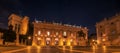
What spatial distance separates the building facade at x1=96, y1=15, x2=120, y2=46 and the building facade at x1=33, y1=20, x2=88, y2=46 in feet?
71.7

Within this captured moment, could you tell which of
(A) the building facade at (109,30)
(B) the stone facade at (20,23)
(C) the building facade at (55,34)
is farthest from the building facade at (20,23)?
(A) the building facade at (109,30)

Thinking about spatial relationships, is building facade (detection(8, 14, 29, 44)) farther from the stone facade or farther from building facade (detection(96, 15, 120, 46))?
→ building facade (detection(96, 15, 120, 46))

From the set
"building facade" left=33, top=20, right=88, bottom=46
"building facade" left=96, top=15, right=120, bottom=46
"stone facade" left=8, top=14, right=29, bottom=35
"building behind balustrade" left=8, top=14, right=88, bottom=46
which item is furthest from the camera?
"building facade" left=33, top=20, right=88, bottom=46

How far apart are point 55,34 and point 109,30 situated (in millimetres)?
31486

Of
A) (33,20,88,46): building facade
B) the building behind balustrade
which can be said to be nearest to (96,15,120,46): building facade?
(33,20,88,46): building facade

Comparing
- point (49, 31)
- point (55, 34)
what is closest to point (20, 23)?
point (49, 31)

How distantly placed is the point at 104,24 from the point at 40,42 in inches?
1255

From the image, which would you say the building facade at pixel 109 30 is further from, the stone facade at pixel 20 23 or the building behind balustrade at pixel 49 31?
the stone facade at pixel 20 23

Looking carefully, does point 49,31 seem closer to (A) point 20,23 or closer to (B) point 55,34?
(B) point 55,34

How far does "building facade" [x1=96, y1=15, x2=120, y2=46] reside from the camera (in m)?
64.4

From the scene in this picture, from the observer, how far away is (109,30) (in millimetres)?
71250

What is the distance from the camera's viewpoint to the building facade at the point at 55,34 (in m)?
87.4

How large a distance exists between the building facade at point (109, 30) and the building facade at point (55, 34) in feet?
71.7

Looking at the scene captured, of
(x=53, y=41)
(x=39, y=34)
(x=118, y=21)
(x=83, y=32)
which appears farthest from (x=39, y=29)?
(x=118, y=21)
